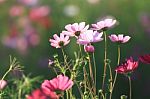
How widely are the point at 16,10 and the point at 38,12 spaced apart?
0.24m

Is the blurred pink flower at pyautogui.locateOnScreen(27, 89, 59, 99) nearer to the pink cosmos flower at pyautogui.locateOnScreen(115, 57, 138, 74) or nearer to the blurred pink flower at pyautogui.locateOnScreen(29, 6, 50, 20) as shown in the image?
the pink cosmos flower at pyautogui.locateOnScreen(115, 57, 138, 74)

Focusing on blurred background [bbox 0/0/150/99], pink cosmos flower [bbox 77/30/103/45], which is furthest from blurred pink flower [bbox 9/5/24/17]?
pink cosmos flower [bbox 77/30/103/45]

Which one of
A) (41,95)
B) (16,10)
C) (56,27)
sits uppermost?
(16,10)

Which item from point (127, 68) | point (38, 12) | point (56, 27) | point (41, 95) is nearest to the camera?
point (41, 95)

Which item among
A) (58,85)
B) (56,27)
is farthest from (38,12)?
(58,85)

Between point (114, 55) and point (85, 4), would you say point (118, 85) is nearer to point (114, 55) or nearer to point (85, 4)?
point (114, 55)

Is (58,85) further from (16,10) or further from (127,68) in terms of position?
(16,10)

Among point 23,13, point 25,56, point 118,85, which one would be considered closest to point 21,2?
point 23,13

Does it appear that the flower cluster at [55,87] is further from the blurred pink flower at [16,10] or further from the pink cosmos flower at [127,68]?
the blurred pink flower at [16,10]

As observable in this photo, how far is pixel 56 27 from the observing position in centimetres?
339

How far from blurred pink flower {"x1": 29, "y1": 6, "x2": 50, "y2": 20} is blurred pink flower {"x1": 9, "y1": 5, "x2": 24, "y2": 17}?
8cm

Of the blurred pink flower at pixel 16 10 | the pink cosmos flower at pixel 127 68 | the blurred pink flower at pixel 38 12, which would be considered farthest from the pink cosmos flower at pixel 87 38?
the blurred pink flower at pixel 16 10

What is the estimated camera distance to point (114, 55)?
3195 mm

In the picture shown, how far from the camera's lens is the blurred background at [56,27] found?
3.19 m
